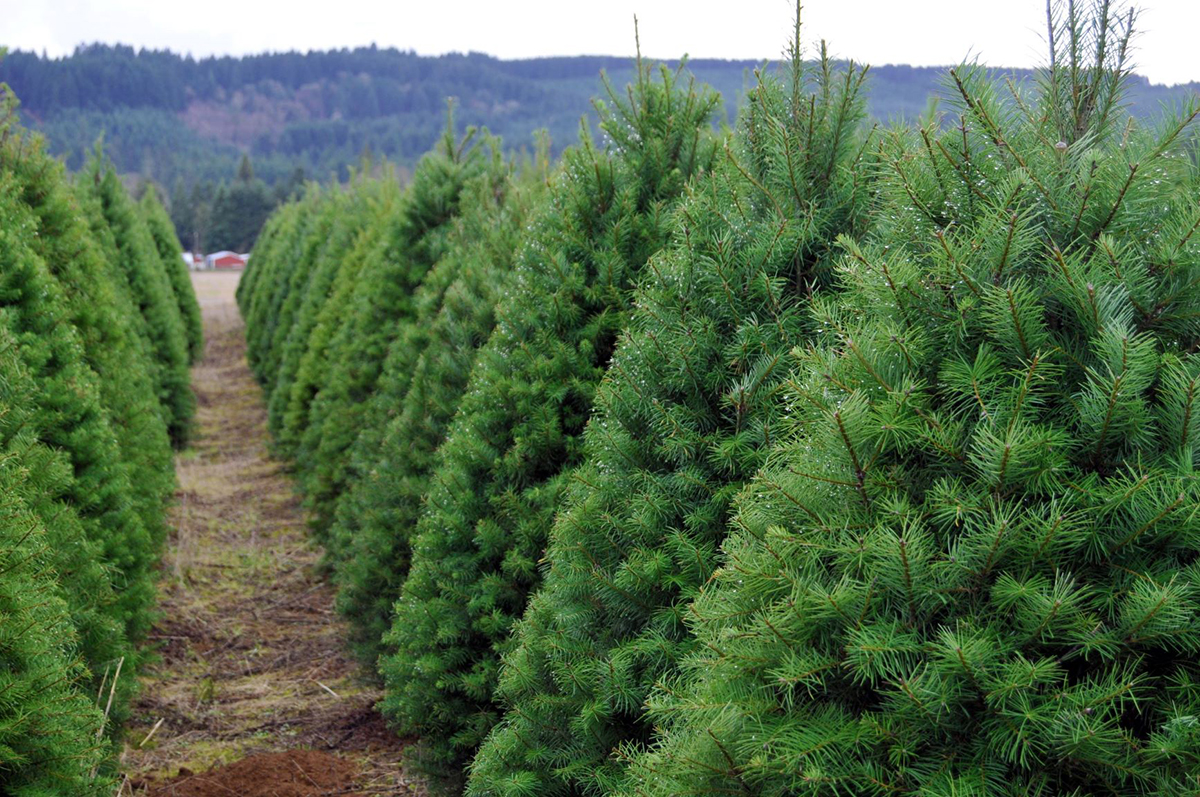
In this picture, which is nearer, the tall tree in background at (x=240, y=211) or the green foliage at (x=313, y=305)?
the green foliage at (x=313, y=305)

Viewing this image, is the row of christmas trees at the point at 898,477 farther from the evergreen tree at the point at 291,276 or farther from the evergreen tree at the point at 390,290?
the evergreen tree at the point at 291,276

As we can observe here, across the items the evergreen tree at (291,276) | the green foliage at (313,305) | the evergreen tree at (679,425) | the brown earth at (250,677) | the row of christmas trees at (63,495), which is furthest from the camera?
the evergreen tree at (291,276)

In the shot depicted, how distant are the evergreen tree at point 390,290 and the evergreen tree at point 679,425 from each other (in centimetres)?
539

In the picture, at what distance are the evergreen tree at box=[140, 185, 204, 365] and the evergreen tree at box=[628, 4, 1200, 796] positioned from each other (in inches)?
937

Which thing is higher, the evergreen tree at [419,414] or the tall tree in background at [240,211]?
the evergreen tree at [419,414]

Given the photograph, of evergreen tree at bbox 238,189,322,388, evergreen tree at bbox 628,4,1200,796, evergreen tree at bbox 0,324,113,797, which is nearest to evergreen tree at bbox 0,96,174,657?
evergreen tree at bbox 0,324,113,797

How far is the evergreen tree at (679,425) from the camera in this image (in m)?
2.94

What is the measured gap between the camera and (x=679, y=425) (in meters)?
3.05

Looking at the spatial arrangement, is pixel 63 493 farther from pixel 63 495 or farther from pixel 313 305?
pixel 313 305

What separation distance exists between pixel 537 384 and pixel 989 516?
2833 mm

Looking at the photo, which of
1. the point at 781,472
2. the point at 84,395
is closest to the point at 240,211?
the point at 84,395

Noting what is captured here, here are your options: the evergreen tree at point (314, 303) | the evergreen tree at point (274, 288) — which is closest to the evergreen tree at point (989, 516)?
the evergreen tree at point (314, 303)

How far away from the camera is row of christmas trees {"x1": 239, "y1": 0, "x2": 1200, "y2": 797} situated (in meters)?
1.69

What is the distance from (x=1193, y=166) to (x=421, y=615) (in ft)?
12.7
